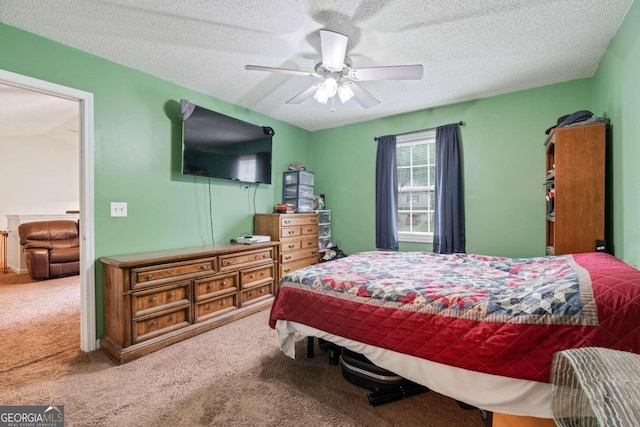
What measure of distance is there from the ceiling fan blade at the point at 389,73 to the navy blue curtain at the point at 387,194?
1841mm

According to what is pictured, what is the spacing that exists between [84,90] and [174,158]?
89 centimetres

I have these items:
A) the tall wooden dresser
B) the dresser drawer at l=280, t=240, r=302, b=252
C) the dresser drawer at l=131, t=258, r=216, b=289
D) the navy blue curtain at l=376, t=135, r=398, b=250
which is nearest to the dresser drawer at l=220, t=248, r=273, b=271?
the dresser drawer at l=131, t=258, r=216, b=289

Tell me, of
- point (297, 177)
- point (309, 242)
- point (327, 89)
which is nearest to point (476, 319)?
point (327, 89)

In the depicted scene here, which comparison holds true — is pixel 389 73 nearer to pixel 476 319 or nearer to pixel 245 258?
pixel 476 319

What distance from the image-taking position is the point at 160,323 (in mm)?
2418

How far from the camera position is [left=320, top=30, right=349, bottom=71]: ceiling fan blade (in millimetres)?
1831

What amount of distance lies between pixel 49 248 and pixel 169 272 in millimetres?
4009

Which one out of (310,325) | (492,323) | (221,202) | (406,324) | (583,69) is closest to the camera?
(492,323)

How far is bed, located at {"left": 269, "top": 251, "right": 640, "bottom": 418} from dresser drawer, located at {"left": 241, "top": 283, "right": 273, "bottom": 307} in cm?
121

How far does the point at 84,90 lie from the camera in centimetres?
237

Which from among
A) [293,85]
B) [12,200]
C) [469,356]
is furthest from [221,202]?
[12,200]

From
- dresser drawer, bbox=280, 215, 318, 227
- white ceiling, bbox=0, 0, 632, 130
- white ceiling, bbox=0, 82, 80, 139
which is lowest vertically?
dresser drawer, bbox=280, 215, 318, 227

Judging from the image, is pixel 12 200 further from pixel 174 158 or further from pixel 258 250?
pixel 258 250

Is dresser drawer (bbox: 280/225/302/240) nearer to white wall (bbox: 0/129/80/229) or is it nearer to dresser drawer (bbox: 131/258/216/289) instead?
dresser drawer (bbox: 131/258/216/289)
